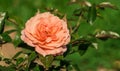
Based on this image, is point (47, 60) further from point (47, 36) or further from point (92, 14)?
point (92, 14)

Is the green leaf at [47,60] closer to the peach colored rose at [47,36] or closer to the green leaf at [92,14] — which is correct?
the peach colored rose at [47,36]

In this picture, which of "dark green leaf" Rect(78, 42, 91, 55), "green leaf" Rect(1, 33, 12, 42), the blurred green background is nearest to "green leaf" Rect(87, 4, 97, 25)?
"dark green leaf" Rect(78, 42, 91, 55)

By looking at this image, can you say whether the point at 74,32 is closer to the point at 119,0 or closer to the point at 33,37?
the point at 33,37

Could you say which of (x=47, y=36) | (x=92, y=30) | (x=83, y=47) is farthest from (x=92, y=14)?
(x=92, y=30)

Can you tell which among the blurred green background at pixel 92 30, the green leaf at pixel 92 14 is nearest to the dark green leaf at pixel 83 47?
the green leaf at pixel 92 14

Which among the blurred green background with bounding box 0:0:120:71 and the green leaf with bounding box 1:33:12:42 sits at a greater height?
the green leaf with bounding box 1:33:12:42

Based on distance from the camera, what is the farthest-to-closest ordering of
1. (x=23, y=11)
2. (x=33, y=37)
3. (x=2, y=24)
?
(x=23, y=11)
(x=2, y=24)
(x=33, y=37)

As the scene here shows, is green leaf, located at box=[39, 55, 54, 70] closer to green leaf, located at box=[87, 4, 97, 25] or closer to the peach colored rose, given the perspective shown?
the peach colored rose

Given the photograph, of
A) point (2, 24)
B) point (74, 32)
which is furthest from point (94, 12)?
point (2, 24)
